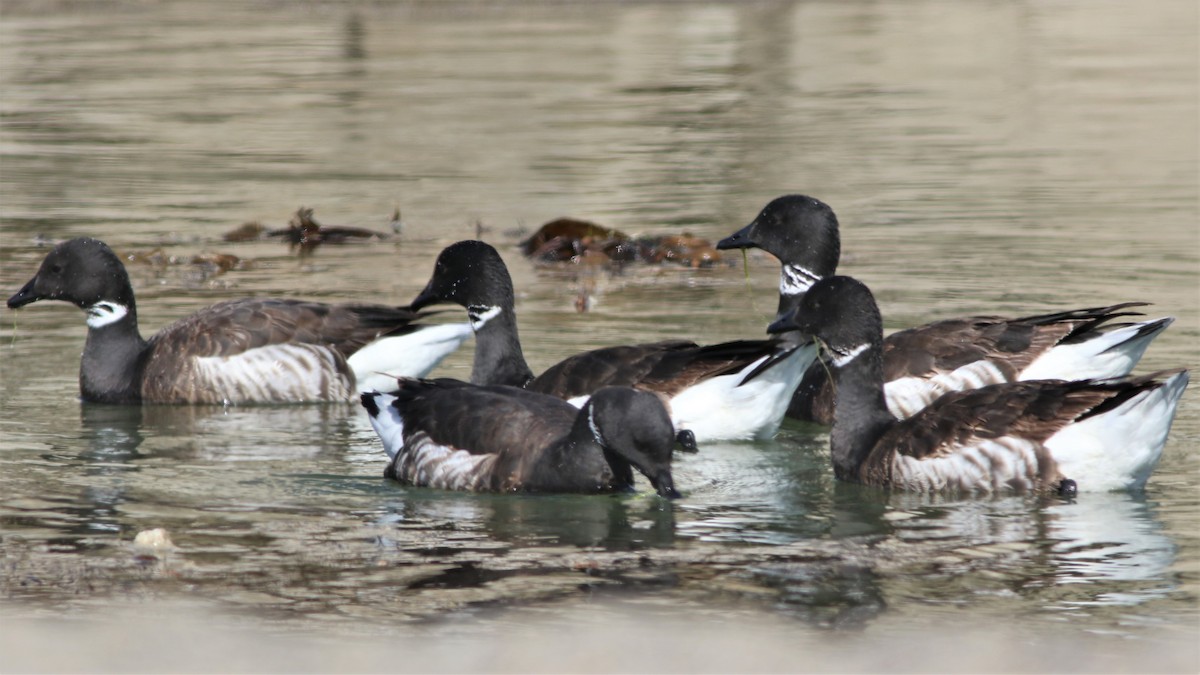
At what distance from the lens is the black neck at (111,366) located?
1284 cm

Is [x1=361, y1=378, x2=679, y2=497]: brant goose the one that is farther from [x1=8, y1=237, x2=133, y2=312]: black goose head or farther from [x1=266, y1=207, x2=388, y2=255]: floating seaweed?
[x1=266, y1=207, x2=388, y2=255]: floating seaweed

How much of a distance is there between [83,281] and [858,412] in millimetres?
6018

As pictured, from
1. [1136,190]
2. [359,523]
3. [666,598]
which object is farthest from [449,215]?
[666,598]

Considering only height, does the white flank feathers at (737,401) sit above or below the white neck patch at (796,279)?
below

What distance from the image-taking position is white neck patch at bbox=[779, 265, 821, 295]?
12.7 metres

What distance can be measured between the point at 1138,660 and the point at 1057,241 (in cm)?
1128

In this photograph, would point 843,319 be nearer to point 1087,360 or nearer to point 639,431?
point 639,431

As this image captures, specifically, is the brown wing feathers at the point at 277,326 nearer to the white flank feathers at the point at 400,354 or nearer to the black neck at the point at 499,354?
the white flank feathers at the point at 400,354

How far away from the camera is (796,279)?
12727mm

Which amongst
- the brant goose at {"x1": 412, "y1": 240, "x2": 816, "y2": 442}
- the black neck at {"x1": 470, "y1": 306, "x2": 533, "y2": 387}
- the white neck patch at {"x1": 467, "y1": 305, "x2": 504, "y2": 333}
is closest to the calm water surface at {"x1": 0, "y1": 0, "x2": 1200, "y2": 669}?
the brant goose at {"x1": 412, "y1": 240, "x2": 816, "y2": 442}

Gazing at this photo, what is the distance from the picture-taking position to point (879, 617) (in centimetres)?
755

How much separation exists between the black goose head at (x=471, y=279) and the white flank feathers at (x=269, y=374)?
1.17 meters

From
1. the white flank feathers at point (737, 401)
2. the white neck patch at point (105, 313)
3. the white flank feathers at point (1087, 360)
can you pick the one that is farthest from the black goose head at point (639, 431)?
the white neck patch at point (105, 313)

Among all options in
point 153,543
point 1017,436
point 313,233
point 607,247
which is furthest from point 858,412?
point 313,233
